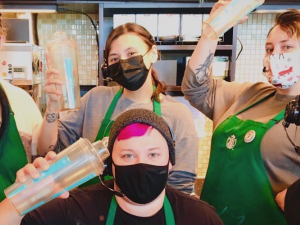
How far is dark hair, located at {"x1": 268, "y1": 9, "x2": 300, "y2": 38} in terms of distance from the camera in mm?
1308

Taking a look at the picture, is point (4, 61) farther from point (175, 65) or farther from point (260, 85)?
point (260, 85)

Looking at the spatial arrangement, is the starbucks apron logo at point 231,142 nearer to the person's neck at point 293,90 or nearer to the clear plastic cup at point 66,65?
the person's neck at point 293,90

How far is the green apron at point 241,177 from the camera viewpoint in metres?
1.29

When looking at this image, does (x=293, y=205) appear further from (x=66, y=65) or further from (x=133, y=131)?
(x=66, y=65)

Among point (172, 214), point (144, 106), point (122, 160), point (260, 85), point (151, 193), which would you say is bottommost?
point (172, 214)

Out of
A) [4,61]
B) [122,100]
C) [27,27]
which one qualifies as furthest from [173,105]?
[27,27]

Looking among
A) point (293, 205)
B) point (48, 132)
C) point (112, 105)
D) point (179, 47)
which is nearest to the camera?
point (293, 205)

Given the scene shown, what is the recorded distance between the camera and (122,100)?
155 cm

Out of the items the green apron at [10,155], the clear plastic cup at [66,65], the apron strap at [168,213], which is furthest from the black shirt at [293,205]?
the green apron at [10,155]

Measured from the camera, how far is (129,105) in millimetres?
1523

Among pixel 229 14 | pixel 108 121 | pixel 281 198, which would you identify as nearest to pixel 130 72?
pixel 108 121

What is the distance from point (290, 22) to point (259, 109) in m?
0.40

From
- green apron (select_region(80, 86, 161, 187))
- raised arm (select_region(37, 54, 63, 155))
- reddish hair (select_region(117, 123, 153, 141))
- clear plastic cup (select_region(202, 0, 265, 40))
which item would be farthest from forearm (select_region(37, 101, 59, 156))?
clear plastic cup (select_region(202, 0, 265, 40))

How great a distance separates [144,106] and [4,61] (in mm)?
1173
